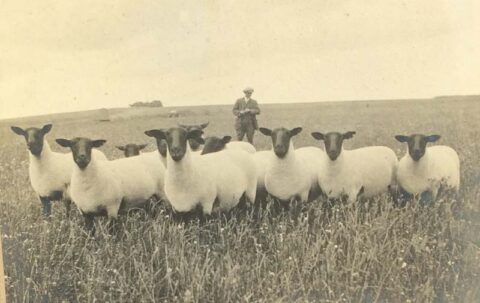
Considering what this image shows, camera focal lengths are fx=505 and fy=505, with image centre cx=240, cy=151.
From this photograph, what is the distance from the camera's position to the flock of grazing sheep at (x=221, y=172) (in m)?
3.36

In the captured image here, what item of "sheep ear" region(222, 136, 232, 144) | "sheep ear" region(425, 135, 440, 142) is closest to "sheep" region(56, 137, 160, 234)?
"sheep ear" region(222, 136, 232, 144)

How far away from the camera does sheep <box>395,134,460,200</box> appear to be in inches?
129

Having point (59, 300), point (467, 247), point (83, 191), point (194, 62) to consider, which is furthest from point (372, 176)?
point (59, 300)

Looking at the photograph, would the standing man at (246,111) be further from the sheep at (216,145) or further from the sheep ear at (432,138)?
the sheep ear at (432,138)

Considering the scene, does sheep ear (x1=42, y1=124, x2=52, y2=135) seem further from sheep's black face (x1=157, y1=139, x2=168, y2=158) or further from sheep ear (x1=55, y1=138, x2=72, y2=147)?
sheep's black face (x1=157, y1=139, x2=168, y2=158)

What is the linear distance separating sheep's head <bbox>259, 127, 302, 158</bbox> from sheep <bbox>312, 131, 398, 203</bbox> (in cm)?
16

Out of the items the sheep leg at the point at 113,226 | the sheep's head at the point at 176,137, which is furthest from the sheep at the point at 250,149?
the sheep leg at the point at 113,226

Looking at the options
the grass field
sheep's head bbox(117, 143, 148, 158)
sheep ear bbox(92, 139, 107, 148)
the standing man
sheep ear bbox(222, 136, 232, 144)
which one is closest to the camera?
the grass field

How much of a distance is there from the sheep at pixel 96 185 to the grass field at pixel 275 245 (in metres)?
0.09

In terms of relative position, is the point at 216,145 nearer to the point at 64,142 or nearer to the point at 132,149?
the point at 132,149

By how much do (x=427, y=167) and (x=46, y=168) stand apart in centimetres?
274

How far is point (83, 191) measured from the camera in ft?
11.0

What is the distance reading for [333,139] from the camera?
11.6 feet

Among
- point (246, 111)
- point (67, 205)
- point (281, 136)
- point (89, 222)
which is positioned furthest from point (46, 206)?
point (281, 136)
